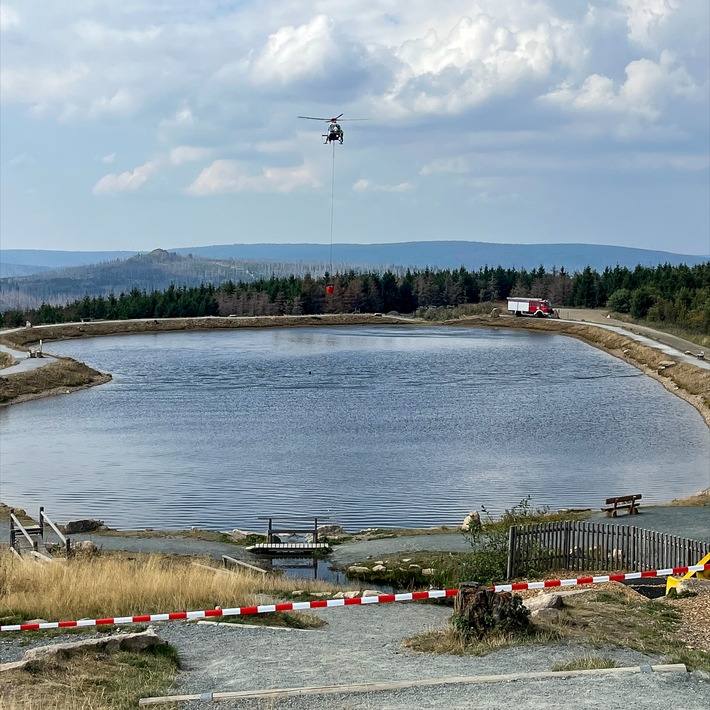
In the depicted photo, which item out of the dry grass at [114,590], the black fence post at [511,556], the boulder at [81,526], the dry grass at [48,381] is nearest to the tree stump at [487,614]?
the dry grass at [114,590]

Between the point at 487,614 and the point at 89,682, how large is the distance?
4.44 meters

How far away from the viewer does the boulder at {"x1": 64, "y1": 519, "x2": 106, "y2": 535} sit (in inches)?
985

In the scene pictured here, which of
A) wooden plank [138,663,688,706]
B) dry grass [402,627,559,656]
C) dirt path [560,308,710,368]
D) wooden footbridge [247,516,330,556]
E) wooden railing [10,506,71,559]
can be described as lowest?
wooden footbridge [247,516,330,556]

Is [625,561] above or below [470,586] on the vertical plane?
below

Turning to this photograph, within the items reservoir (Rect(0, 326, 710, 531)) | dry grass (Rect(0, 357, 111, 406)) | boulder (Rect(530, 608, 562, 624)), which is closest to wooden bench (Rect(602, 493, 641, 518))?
reservoir (Rect(0, 326, 710, 531))

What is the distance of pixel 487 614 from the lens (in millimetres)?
12211

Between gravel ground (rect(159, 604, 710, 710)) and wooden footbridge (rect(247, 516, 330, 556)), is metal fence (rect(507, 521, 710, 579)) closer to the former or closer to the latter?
gravel ground (rect(159, 604, 710, 710))

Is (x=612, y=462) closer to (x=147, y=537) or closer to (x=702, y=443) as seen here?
(x=702, y=443)

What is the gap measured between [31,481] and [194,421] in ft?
44.7

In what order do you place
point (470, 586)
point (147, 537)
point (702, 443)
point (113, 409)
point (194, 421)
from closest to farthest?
point (470, 586) < point (147, 537) < point (702, 443) < point (194, 421) < point (113, 409)

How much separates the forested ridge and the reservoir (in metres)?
40.0

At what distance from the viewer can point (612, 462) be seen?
35.5 metres

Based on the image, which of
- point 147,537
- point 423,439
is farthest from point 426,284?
point 147,537

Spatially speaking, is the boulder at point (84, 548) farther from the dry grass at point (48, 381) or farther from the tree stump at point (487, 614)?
the dry grass at point (48, 381)
